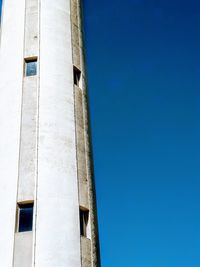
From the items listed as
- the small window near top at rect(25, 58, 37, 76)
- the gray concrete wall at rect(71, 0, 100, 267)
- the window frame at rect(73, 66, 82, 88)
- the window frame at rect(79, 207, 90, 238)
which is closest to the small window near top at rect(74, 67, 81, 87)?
the window frame at rect(73, 66, 82, 88)

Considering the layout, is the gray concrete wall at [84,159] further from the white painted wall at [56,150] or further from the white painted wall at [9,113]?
the white painted wall at [9,113]

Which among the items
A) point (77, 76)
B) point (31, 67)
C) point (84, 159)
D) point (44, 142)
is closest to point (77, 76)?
point (77, 76)

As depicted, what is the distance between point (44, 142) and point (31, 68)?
18.1ft

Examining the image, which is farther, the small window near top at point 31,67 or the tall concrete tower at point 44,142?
the small window near top at point 31,67

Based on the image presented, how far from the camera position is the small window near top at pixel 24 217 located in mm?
20625

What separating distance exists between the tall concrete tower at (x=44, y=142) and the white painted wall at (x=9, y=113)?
0.05 meters

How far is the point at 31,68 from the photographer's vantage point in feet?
85.5

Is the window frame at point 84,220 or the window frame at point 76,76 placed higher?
the window frame at point 76,76

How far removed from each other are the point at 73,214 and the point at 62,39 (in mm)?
12004

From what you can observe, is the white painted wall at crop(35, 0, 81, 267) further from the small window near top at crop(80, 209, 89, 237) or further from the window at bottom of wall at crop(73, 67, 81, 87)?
the small window near top at crop(80, 209, 89, 237)

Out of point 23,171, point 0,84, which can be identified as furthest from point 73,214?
point 0,84

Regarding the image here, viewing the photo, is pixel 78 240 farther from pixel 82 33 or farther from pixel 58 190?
pixel 82 33

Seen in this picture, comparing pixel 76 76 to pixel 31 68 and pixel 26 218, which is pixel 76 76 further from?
pixel 26 218

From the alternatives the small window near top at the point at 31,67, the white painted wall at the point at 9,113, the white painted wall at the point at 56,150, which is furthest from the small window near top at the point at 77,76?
the white painted wall at the point at 9,113
